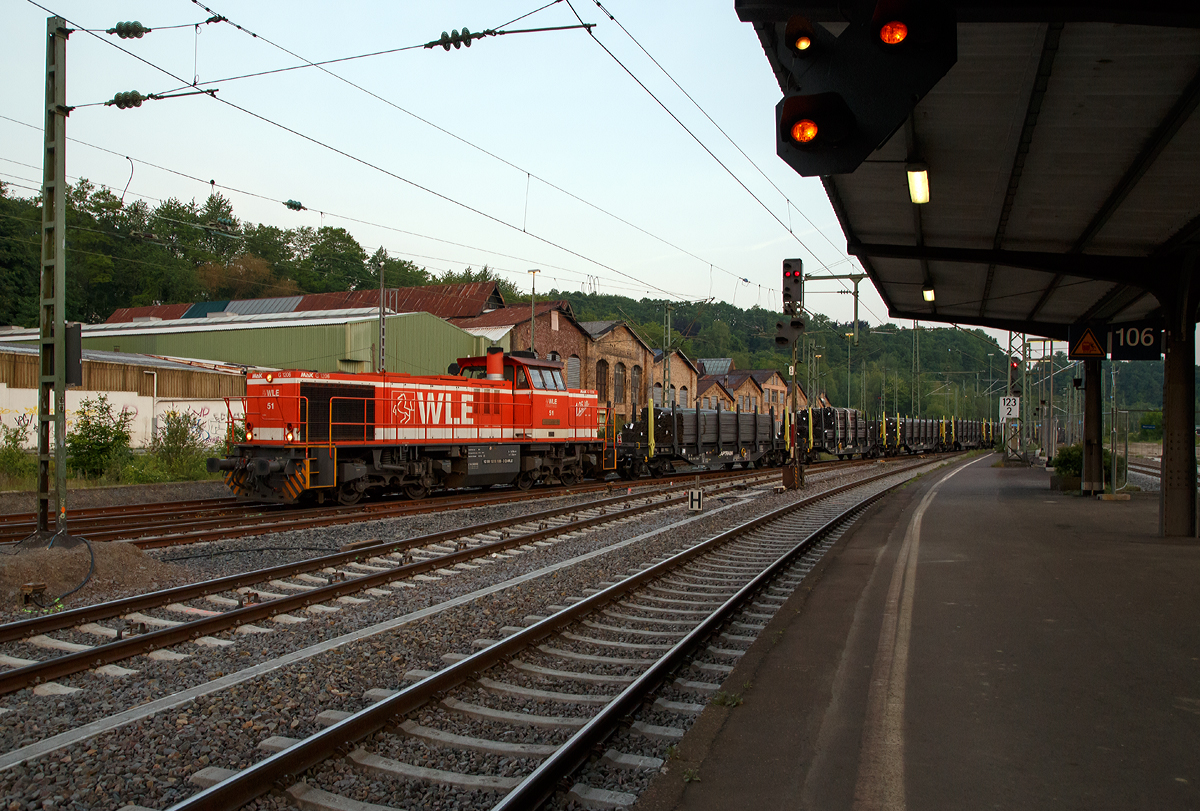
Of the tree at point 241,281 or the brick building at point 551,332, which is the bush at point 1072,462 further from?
the tree at point 241,281

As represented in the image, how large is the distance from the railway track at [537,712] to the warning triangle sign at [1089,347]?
11091 mm

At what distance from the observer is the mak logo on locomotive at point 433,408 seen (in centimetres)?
1689

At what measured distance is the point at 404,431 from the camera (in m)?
16.9

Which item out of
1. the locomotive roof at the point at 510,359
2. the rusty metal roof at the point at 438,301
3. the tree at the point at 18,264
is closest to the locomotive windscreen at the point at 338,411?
the locomotive roof at the point at 510,359

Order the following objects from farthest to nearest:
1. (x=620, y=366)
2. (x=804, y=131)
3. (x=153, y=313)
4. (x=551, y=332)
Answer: (x=153, y=313) < (x=620, y=366) < (x=551, y=332) < (x=804, y=131)

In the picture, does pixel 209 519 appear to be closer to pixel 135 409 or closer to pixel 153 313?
pixel 135 409

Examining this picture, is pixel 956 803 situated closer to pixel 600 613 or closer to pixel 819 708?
pixel 819 708

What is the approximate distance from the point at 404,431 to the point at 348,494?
68.4 inches

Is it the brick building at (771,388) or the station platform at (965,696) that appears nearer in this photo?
the station platform at (965,696)

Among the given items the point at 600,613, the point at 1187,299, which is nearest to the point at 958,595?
the point at 600,613

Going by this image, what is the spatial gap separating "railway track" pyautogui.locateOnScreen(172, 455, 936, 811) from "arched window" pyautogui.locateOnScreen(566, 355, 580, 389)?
3617 centimetres

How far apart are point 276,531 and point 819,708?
33.0 ft

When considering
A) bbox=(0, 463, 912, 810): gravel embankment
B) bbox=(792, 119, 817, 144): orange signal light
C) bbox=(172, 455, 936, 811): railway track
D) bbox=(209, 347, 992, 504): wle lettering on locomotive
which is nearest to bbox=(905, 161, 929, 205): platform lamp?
bbox=(172, 455, 936, 811): railway track

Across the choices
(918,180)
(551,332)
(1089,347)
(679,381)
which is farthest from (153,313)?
(918,180)
